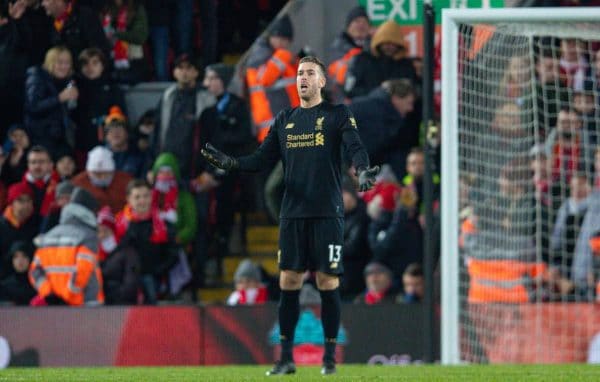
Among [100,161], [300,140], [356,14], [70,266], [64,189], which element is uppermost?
[356,14]

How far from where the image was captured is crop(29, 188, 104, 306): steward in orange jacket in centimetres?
1302

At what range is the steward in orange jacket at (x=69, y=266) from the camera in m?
13.0

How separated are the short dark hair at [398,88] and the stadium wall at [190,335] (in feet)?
8.30

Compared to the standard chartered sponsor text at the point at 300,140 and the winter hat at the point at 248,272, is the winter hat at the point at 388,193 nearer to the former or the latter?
the winter hat at the point at 248,272

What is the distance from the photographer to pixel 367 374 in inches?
362

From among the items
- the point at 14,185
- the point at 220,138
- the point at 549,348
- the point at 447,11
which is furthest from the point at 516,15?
the point at 14,185

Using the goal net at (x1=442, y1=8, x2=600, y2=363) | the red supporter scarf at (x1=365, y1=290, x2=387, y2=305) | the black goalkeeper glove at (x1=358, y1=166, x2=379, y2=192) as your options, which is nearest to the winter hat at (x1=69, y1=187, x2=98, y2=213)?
the red supporter scarf at (x1=365, y1=290, x2=387, y2=305)

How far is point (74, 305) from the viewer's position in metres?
12.8

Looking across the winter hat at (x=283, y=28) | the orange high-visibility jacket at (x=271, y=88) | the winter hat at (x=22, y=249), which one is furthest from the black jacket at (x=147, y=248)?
the winter hat at (x=283, y=28)

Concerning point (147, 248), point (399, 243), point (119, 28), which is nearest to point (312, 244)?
point (399, 243)

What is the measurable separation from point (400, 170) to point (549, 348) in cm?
264

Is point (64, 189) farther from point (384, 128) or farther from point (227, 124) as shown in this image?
point (384, 128)

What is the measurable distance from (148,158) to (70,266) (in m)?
2.11

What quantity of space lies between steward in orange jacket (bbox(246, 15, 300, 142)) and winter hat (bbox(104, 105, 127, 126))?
1.27m
